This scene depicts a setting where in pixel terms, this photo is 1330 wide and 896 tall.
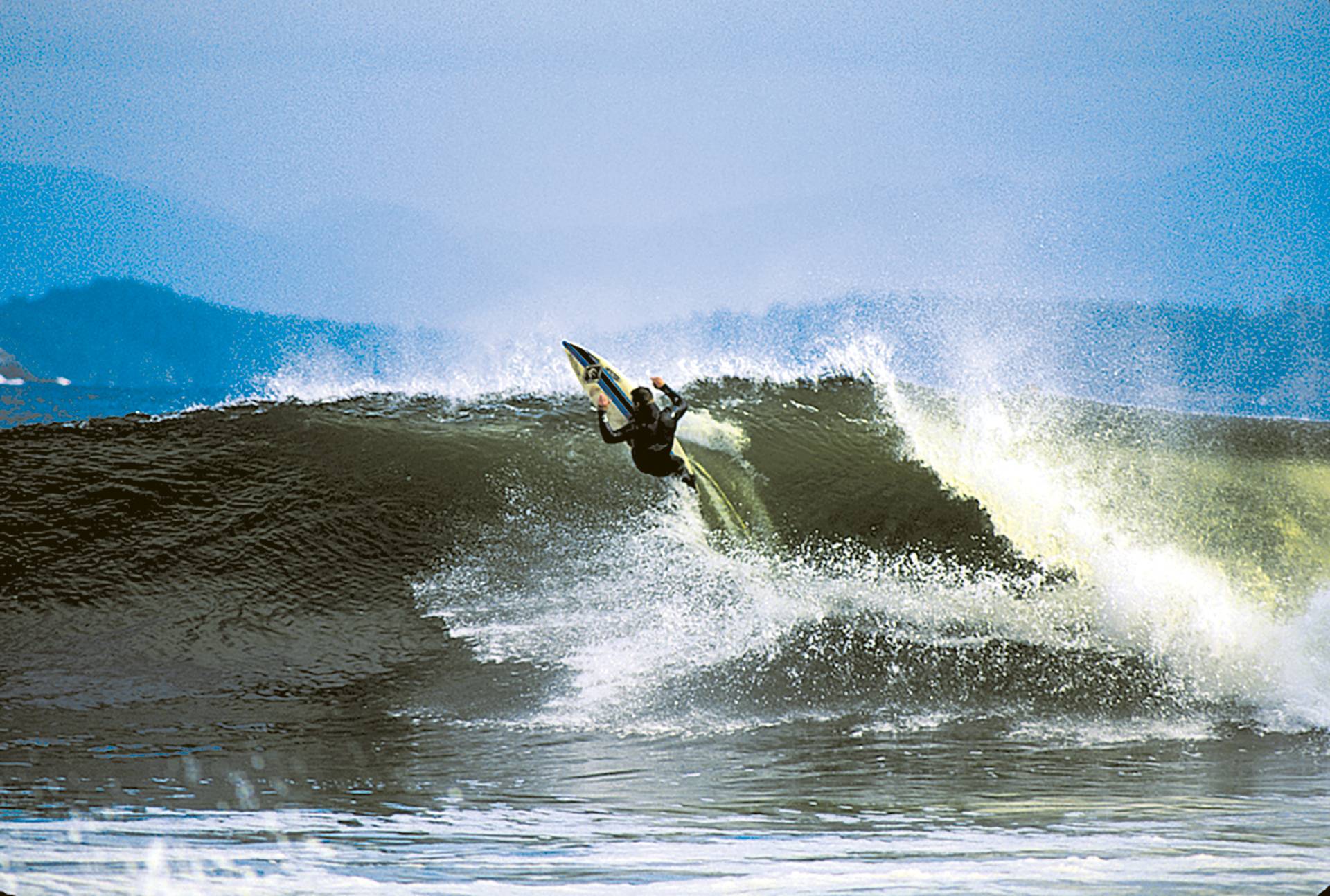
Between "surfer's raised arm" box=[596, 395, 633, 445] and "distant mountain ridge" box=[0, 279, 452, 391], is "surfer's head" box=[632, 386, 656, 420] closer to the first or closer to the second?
"surfer's raised arm" box=[596, 395, 633, 445]

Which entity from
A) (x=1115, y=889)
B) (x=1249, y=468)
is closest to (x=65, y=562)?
(x=1115, y=889)

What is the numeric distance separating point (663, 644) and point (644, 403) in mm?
790

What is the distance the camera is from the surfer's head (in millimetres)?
3217

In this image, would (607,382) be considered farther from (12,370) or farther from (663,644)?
(12,370)

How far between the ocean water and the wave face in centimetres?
2

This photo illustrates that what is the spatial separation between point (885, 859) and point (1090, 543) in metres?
1.97

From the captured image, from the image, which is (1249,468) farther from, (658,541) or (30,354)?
(30,354)

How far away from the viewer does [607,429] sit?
3.08 m

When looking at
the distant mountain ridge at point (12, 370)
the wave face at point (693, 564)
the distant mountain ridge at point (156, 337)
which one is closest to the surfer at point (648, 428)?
the wave face at point (693, 564)

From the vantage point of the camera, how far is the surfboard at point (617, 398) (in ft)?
11.2

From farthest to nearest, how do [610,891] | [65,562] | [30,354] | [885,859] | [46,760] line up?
[65,562]
[30,354]
[46,760]
[885,859]
[610,891]

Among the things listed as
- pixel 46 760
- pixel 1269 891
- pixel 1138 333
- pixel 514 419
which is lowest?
pixel 1269 891

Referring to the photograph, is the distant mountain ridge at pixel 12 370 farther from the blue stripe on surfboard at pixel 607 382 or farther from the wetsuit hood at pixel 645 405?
the wetsuit hood at pixel 645 405

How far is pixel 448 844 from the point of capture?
81.2 inches
